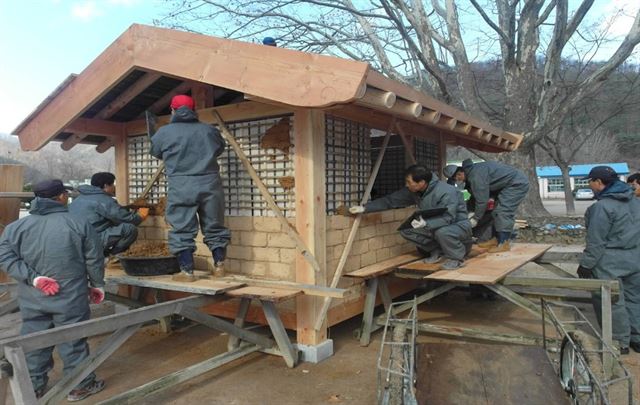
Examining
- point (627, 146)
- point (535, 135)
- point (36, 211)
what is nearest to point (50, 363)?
point (36, 211)

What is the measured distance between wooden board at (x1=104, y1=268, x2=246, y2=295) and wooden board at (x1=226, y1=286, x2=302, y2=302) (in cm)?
8

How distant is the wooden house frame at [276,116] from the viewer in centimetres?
387

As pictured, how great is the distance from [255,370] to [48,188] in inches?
98.9

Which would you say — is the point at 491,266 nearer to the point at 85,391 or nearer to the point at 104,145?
the point at 85,391

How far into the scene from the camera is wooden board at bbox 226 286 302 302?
13.1 feet

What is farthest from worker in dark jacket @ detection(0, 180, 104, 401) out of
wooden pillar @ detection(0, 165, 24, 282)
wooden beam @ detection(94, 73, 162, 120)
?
wooden pillar @ detection(0, 165, 24, 282)

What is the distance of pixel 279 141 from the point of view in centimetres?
488

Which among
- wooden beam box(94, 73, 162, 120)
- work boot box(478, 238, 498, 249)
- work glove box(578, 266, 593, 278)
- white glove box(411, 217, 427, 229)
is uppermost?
wooden beam box(94, 73, 162, 120)

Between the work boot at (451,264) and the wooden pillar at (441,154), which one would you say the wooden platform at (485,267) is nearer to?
the work boot at (451,264)

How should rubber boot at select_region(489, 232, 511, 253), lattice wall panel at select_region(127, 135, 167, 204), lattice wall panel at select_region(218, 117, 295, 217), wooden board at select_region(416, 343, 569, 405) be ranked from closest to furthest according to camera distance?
wooden board at select_region(416, 343, 569, 405) < lattice wall panel at select_region(218, 117, 295, 217) < lattice wall panel at select_region(127, 135, 167, 204) < rubber boot at select_region(489, 232, 511, 253)

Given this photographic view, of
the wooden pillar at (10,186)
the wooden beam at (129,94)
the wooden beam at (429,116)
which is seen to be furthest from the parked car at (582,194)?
the wooden pillar at (10,186)

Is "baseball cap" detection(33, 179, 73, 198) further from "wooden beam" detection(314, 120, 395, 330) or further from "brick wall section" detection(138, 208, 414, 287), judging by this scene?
"wooden beam" detection(314, 120, 395, 330)

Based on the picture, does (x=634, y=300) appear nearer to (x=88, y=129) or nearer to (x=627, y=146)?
(x=88, y=129)

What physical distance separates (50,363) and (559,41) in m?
14.5
